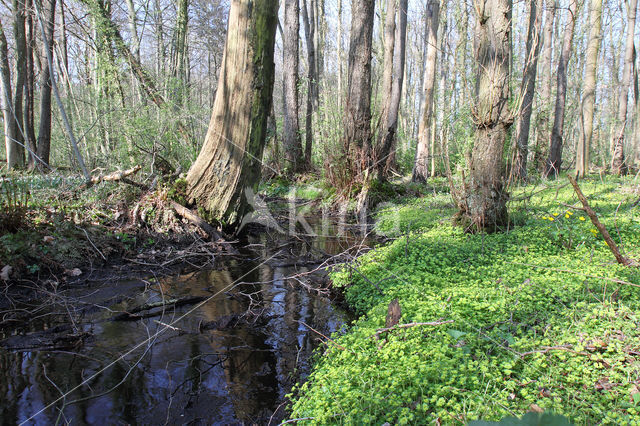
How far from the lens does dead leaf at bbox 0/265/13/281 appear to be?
435cm

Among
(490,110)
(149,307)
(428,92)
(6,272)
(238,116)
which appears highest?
(428,92)

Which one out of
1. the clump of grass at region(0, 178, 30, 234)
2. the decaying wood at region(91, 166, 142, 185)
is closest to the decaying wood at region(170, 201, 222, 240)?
the decaying wood at region(91, 166, 142, 185)

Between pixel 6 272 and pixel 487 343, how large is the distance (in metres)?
5.09

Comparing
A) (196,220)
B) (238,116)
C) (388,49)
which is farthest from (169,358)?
(388,49)

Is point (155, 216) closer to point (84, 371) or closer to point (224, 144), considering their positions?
point (224, 144)

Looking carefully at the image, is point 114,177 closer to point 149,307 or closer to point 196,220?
point 196,220

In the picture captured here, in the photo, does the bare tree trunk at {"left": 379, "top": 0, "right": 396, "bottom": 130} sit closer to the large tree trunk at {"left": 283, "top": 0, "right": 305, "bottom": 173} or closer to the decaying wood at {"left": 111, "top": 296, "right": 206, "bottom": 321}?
the large tree trunk at {"left": 283, "top": 0, "right": 305, "bottom": 173}

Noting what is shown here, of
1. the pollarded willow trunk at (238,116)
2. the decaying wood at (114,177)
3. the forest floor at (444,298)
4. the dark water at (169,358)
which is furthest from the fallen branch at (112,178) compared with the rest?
the dark water at (169,358)

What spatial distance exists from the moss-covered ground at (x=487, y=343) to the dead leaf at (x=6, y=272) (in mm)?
3768

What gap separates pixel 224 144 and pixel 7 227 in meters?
3.16

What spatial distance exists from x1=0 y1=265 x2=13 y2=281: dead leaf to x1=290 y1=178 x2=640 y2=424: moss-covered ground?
3.77 m

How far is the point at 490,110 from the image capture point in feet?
17.1

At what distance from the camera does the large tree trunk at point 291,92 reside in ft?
46.0

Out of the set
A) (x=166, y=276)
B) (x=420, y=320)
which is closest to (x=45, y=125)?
(x=166, y=276)
